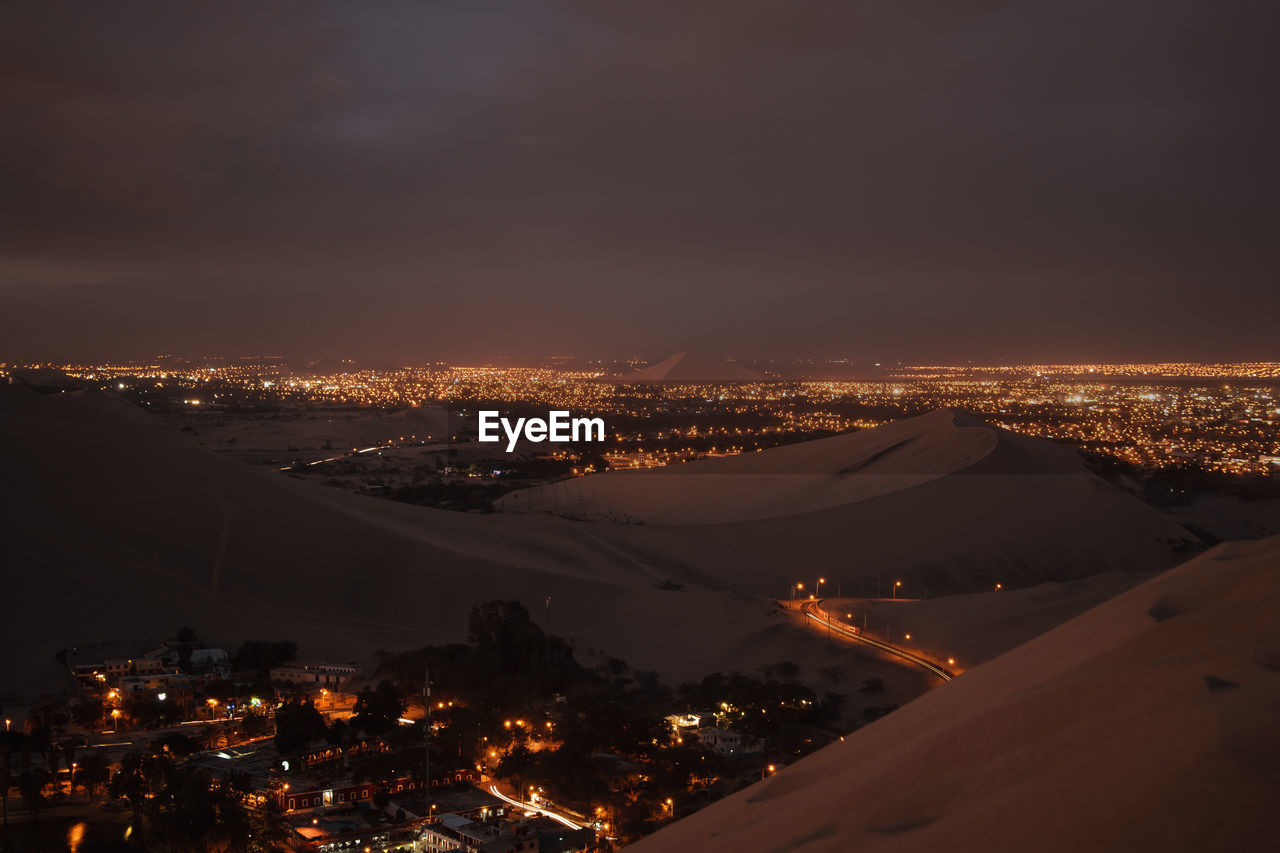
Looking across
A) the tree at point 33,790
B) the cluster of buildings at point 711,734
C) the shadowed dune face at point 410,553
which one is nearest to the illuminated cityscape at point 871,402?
the shadowed dune face at point 410,553

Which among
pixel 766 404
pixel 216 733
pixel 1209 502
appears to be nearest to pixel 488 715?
pixel 216 733

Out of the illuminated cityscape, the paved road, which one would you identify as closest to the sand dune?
the illuminated cityscape

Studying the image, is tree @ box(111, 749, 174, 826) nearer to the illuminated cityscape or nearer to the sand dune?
the sand dune

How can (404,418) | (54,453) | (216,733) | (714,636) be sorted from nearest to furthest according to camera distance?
1. (216,733)
2. (714,636)
3. (54,453)
4. (404,418)

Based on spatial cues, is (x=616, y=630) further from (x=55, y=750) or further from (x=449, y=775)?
(x=55, y=750)

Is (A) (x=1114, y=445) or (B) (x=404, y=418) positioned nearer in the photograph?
(A) (x=1114, y=445)

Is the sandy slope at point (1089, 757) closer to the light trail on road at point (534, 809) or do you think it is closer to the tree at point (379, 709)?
the light trail on road at point (534, 809)
